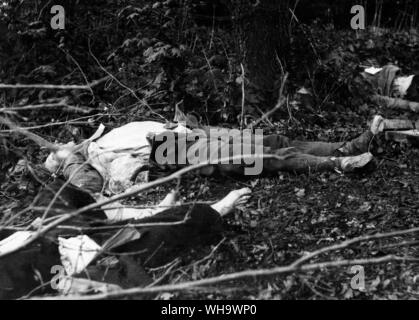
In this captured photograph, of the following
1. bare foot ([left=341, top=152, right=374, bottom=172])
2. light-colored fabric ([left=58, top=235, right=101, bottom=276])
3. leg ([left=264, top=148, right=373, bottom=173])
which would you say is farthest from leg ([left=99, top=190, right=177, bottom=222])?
bare foot ([left=341, top=152, right=374, bottom=172])

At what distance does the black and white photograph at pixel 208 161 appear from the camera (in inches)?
128

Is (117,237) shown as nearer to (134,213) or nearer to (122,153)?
(134,213)

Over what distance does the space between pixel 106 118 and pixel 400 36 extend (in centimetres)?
499

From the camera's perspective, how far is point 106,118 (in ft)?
21.6

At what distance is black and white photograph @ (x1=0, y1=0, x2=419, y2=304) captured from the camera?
3256 mm

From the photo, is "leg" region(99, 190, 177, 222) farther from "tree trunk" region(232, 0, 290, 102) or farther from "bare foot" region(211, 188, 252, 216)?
"tree trunk" region(232, 0, 290, 102)

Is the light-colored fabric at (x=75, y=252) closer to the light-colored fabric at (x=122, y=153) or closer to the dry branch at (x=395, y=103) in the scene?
the light-colored fabric at (x=122, y=153)

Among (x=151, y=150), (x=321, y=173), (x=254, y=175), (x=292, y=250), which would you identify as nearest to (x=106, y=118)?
(x=151, y=150)

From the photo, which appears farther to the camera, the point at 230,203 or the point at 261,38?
the point at 261,38

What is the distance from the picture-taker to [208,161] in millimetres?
2725

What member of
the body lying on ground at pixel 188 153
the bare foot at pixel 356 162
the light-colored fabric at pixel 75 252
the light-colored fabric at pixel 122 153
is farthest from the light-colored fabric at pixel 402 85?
the light-colored fabric at pixel 75 252

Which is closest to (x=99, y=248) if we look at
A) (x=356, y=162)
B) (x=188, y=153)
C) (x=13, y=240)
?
(x=13, y=240)

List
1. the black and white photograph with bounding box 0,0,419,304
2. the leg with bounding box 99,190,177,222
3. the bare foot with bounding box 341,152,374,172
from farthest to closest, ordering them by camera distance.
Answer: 1. the bare foot with bounding box 341,152,374,172
2. the leg with bounding box 99,190,177,222
3. the black and white photograph with bounding box 0,0,419,304
